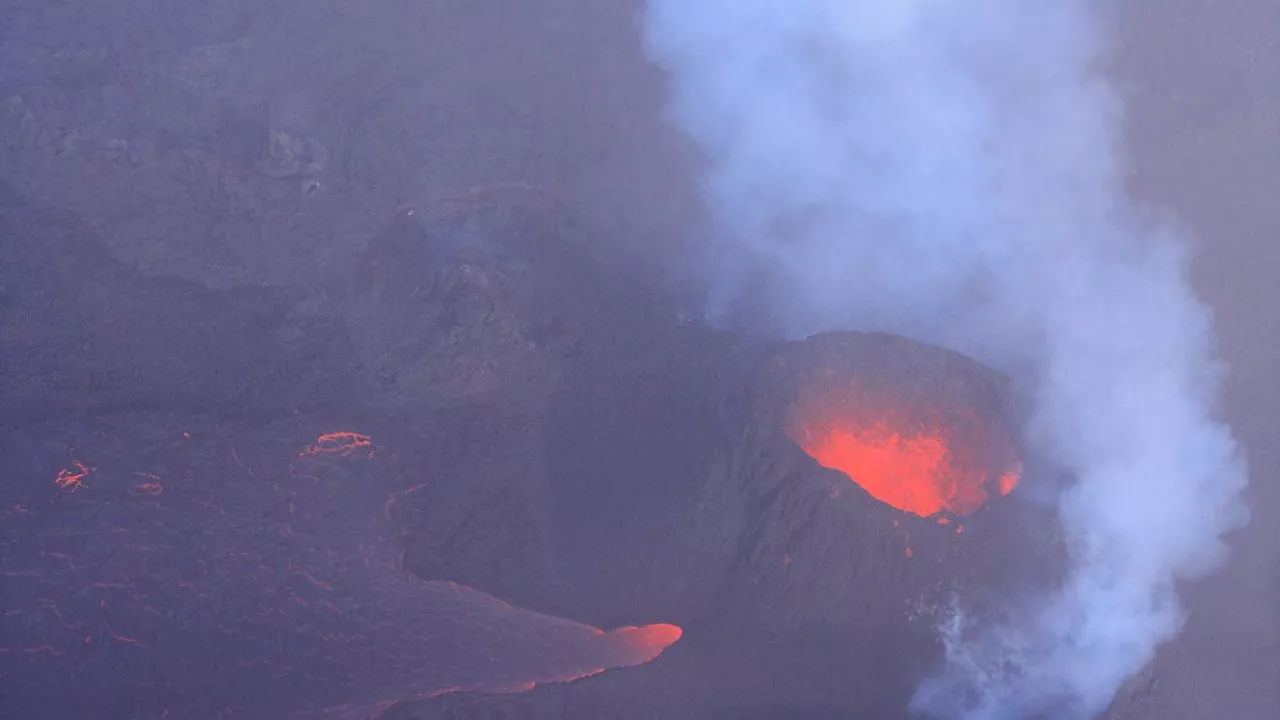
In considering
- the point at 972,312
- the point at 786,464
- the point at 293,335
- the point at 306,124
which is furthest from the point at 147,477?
the point at 972,312

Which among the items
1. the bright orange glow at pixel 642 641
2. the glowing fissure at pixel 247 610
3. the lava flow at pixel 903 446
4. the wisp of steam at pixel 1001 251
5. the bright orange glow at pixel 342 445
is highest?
the wisp of steam at pixel 1001 251

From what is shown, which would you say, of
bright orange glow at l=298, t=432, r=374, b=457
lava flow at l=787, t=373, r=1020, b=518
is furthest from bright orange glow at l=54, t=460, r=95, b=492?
lava flow at l=787, t=373, r=1020, b=518

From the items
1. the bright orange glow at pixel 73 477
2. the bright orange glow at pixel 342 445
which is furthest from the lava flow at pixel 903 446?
the bright orange glow at pixel 73 477

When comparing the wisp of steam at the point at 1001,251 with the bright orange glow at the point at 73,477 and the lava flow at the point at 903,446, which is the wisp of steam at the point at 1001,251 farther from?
the bright orange glow at the point at 73,477

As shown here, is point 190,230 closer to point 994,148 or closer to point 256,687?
point 256,687

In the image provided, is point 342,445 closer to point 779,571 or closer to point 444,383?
point 444,383
